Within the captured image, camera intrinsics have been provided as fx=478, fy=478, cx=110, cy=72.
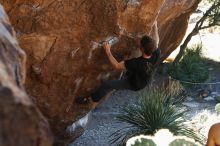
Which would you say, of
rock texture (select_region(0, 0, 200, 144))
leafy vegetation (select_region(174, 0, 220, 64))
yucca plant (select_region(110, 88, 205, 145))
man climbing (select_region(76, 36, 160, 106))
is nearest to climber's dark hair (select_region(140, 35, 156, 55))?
man climbing (select_region(76, 36, 160, 106))

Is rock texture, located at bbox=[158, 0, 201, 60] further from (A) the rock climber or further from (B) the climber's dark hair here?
(A) the rock climber

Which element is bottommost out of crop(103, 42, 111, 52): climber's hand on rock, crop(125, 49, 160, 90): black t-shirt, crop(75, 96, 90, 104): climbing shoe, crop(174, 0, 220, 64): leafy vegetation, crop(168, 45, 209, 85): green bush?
crop(168, 45, 209, 85): green bush

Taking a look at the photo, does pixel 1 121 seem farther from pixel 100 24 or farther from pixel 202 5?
pixel 202 5

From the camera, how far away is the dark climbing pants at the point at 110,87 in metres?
7.79

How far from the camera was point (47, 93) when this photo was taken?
800 cm

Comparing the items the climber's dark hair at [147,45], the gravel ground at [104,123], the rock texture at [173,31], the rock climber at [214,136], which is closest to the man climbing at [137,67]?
the climber's dark hair at [147,45]

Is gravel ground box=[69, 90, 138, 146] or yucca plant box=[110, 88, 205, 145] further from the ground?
yucca plant box=[110, 88, 205, 145]

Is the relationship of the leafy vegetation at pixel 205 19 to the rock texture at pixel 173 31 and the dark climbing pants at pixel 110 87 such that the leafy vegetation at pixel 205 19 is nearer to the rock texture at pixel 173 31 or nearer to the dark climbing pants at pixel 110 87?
the rock texture at pixel 173 31

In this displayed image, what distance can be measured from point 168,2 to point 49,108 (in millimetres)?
3659

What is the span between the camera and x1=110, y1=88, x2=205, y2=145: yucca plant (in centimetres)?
918

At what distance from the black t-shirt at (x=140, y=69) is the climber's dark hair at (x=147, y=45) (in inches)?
6.3

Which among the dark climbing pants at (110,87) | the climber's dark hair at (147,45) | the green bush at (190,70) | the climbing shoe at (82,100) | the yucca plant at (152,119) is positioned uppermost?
the climber's dark hair at (147,45)

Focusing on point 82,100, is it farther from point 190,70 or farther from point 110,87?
point 190,70

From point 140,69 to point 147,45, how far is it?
47cm
